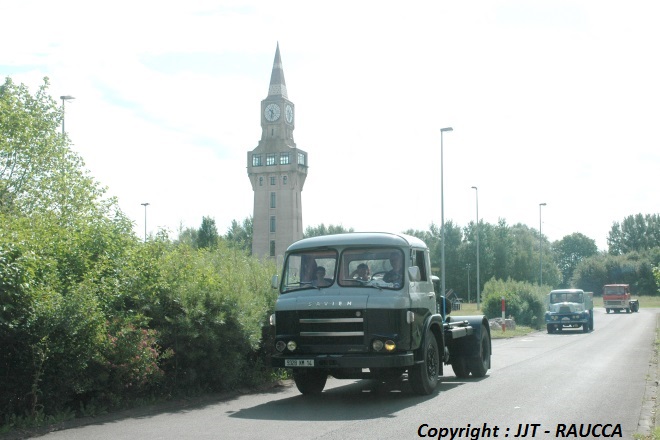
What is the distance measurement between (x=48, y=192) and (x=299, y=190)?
9620cm

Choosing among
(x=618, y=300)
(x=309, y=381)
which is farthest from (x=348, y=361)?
(x=618, y=300)

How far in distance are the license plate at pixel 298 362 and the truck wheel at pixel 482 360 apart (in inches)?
195

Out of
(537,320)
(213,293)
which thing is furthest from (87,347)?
(537,320)

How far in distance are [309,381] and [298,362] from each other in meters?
1.45

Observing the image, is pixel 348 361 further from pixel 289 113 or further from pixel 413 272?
pixel 289 113

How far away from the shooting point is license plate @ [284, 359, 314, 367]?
1209 centimetres

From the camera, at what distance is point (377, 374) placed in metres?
12.8

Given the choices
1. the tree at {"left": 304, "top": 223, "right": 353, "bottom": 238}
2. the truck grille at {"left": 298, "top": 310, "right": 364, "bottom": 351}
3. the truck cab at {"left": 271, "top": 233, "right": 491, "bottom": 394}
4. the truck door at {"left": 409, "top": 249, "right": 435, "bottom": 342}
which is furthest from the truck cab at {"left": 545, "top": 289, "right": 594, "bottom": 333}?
the tree at {"left": 304, "top": 223, "right": 353, "bottom": 238}

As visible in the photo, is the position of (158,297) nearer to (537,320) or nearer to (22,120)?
(22,120)

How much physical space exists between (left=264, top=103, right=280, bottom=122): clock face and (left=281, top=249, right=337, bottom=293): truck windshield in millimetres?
110450

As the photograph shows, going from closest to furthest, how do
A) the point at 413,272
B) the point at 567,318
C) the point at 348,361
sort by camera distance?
the point at 348,361
the point at 413,272
the point at 567,318

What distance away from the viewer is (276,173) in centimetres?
12206

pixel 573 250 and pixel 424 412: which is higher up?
pixel 573 250

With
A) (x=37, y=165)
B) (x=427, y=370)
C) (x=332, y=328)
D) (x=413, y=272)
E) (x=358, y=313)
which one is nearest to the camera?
(x=358, y=313)
